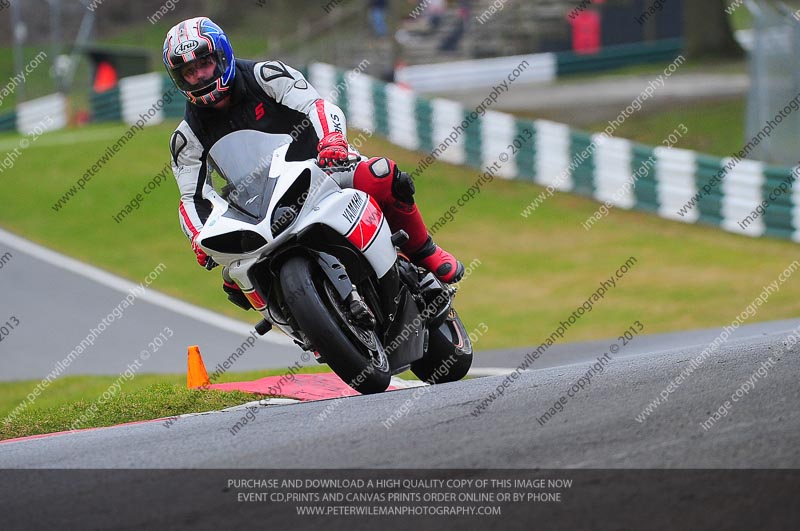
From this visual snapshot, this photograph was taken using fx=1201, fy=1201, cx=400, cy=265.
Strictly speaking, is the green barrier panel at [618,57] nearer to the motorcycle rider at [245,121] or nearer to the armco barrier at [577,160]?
the armco barrier at [577,160]

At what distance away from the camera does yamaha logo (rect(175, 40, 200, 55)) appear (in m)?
6.58

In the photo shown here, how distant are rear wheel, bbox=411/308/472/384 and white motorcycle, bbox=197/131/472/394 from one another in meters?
0.61

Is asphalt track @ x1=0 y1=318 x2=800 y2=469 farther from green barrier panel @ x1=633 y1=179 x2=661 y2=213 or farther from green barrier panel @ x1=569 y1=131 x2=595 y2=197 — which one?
green barrier panel @ x1=569 y1=131 x2=595 y2=197

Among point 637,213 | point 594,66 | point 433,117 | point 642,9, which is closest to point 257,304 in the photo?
point 637,213

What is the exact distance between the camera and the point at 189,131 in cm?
701

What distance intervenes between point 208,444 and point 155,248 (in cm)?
1359

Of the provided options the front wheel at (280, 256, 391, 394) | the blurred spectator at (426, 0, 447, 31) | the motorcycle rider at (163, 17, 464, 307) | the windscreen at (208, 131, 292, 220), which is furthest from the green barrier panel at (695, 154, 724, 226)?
the blurred spectator at (426, 0, 447, 31)

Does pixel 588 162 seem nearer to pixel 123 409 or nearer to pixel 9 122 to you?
pixel 123 409

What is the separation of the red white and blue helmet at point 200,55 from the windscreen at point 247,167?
27 centimetres

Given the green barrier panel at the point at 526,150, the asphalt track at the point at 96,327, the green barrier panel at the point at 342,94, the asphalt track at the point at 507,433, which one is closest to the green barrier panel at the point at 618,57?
the green barrier panel at the point at 342,94

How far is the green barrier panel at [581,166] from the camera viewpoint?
2014 cm

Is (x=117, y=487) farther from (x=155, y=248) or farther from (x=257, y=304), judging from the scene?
(x=155, y=248)

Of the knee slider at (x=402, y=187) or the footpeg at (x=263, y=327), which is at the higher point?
the knee slider at (x=402, y=187)

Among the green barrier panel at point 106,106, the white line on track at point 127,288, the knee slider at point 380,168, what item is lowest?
the green barrier panel at point 106,106
